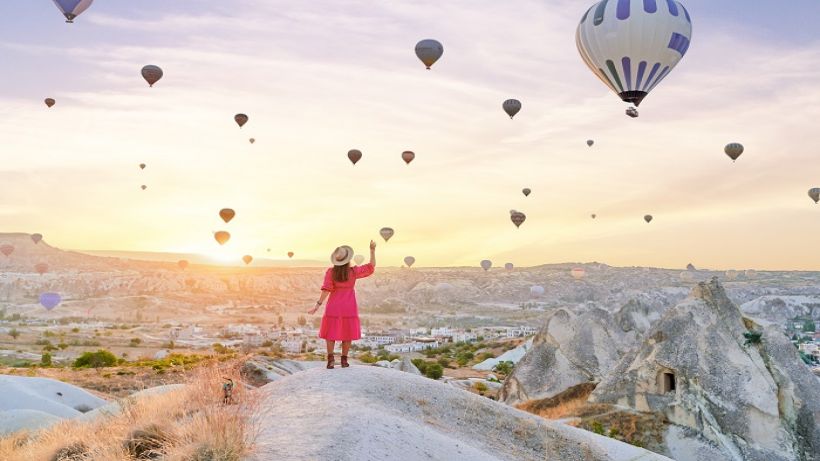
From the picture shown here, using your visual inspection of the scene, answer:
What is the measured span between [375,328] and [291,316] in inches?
1230

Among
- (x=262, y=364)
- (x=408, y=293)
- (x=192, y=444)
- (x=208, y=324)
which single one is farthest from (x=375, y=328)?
(x=192, y=444)

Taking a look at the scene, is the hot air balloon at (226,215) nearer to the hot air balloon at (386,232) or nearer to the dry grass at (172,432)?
the hot air balloon at (386,232)

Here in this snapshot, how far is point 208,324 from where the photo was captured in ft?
398

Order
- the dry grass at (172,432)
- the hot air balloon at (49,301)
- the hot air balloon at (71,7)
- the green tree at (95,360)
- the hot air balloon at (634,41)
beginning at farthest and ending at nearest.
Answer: the hot air balloon at (49,301)
the green tree at (95,360)
the hot air balloon at (71,7)
the hot air balloon at (634,41)
the dry grass at (172,432)

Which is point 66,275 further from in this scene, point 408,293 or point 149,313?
point 408,293

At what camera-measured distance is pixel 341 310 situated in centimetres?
1174

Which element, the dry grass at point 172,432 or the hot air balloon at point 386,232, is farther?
the hot air balloon at point 386,232

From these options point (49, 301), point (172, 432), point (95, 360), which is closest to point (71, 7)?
point (95, 360)

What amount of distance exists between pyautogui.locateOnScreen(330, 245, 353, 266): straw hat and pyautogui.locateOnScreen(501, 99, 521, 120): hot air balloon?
131ft

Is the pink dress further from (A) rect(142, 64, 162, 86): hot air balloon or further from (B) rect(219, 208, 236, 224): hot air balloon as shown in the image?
(B) rect(219, 208, 236, 224): hot air balloon

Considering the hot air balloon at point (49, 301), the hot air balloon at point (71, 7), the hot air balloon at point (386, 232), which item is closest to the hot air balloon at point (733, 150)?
the hot air balloon at point (386, 232)

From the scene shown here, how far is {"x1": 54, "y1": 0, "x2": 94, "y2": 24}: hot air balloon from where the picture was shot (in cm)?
3250

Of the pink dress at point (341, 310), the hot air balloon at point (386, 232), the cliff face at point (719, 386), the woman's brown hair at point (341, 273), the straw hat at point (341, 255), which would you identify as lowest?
the cliff face at point (719, 386)

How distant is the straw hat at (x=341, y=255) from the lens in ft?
38.4
